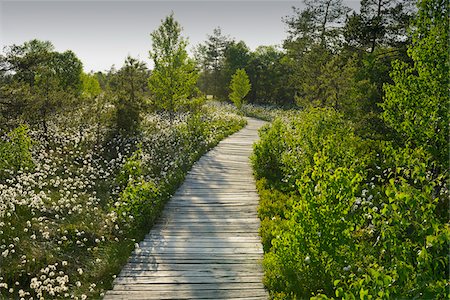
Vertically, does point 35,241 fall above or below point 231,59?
below

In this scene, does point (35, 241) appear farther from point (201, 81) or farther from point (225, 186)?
point (201, 81)

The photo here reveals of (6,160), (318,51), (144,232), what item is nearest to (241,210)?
(144,232)

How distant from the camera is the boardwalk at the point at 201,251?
17.7 feet

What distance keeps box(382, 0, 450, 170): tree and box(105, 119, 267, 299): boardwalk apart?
3.72 m

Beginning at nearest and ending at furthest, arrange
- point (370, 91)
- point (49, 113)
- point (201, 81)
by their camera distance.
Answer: point (370, 91)
point (49, 113)
point (201, 81)

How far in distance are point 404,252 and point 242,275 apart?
307 cm

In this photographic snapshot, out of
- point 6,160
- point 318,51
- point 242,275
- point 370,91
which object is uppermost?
point 318,51

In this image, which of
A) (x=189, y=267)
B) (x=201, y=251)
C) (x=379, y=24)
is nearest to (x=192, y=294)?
(x=189, y=267)

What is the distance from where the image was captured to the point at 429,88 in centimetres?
650

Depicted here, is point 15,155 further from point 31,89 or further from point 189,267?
point 189,267

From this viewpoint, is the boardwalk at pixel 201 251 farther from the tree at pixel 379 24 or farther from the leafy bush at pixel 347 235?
the tree at pixel 379 24

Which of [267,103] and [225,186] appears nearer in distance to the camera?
[225,186]

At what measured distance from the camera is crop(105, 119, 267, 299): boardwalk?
17.7 ft

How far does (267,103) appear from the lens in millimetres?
42094
